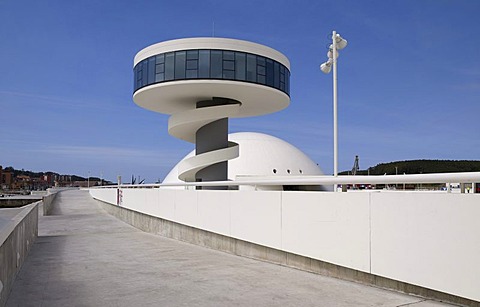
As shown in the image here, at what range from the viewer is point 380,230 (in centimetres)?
618

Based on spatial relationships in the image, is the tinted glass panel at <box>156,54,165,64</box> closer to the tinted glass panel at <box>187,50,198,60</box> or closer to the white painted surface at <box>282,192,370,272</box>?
the tinted glass panel at <box>187,50,198,60</box>

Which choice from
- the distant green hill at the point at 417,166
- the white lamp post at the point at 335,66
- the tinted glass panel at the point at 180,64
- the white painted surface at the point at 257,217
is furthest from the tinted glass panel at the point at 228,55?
the distant green hill at the point at 417,166

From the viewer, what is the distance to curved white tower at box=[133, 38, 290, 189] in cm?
2355

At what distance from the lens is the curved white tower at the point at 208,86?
23.5m

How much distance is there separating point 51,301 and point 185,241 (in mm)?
7245

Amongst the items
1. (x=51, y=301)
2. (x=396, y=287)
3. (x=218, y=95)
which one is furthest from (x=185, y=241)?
(x=218, y=95)

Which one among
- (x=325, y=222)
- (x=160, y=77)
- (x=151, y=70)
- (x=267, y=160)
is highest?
(x=151, y=70)

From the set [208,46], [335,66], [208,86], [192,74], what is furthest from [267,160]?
[335,66]

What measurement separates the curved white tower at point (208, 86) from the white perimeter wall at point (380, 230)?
1494 centimetres

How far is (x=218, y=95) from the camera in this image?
85.1 ft

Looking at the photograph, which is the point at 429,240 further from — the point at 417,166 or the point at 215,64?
the point at 417,166

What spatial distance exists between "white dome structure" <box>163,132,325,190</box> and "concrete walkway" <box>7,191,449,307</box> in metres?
37.7

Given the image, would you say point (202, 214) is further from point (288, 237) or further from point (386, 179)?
point (386, 179)

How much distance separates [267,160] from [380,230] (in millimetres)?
45499
